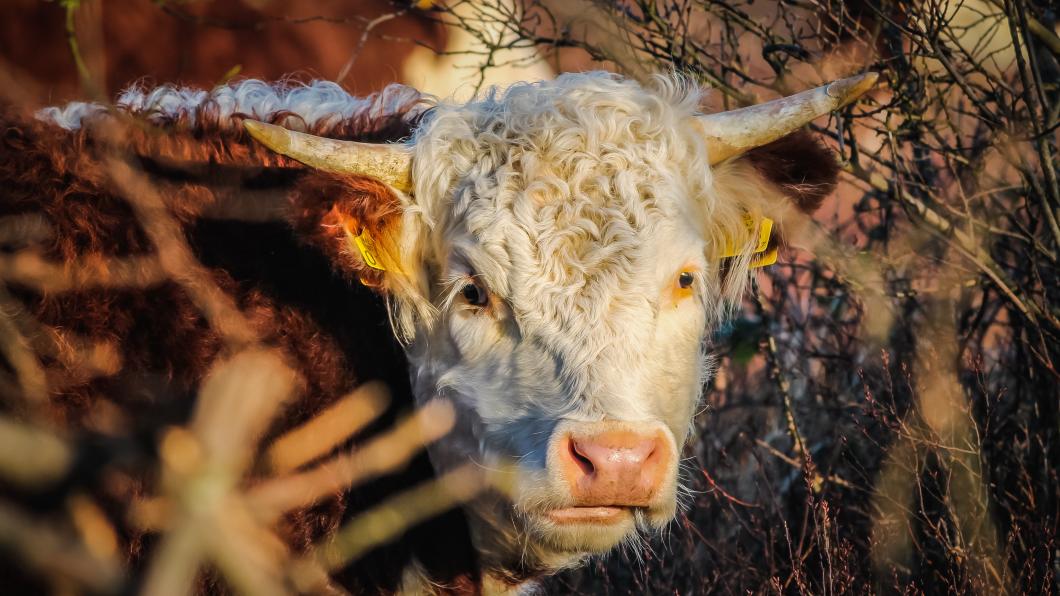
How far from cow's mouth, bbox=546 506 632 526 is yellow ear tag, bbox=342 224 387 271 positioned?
2.93 feet

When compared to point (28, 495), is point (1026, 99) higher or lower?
higher

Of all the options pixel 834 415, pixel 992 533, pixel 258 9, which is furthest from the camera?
pixel 258 9

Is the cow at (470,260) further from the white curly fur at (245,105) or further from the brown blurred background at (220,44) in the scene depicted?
the brown blurred background at (220,44)

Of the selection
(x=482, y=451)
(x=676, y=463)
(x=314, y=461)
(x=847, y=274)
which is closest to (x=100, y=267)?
(x=314, y=461)

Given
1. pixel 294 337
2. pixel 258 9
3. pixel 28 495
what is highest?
pixel 258 9

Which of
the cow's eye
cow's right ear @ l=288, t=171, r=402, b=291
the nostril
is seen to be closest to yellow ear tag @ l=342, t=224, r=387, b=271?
cow's right ear @ l=288, t=171, r=402, b=291

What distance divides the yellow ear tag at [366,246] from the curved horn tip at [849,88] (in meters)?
1.34

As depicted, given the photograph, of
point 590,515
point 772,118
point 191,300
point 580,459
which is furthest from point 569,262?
point 191,300

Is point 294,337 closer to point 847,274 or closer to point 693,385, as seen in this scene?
point 693,385

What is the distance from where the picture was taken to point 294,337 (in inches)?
120

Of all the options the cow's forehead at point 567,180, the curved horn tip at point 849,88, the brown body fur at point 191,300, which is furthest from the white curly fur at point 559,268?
the curved horn tip at point 849,88

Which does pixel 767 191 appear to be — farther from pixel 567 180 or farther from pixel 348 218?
pixel 348 218

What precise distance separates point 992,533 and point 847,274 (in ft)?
3.54

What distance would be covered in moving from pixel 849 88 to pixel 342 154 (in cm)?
139
